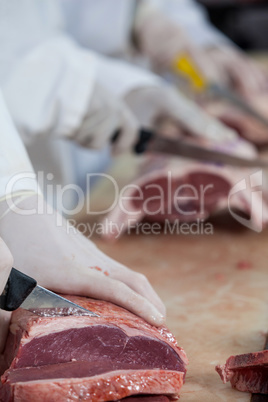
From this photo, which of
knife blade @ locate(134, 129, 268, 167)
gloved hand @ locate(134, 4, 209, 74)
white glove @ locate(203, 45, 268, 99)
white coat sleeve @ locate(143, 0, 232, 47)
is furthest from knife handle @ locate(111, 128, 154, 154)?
white coat sleeve @ locate(143, 0, 232, 47)

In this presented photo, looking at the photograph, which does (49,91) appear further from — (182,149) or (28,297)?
(28,297)

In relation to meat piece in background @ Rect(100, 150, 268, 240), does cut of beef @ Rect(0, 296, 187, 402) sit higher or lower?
higher

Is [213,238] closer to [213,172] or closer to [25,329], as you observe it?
[213,172]

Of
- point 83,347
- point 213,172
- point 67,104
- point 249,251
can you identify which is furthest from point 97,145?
point 83,347

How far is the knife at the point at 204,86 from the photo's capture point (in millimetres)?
3709

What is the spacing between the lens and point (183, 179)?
2844mm

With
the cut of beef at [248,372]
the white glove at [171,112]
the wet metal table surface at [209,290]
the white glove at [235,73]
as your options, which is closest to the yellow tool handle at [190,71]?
the white glove at [235,73]

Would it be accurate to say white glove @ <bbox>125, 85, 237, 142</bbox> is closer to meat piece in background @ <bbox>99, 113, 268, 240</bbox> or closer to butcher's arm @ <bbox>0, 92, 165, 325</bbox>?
meat piece in background @ <bbox>99, 113, 268, 240</bbox>

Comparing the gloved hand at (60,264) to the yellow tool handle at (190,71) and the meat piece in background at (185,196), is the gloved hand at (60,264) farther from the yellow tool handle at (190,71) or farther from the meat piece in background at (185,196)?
the yellow tool handle at (190,71)

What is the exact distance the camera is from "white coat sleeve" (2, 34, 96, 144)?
2605 mm

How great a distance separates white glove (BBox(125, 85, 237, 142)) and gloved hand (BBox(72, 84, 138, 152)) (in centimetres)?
45

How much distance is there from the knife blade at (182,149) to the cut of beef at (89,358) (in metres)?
1.36

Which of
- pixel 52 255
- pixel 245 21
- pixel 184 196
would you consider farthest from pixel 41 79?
pixel 245 21

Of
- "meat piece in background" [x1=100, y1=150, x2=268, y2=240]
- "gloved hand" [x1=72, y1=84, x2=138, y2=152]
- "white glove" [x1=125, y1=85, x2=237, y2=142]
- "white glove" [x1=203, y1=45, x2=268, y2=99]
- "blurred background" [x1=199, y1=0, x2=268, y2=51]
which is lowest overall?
"blurred background" [x1=199, y1=0, x2=268, y2=51]
